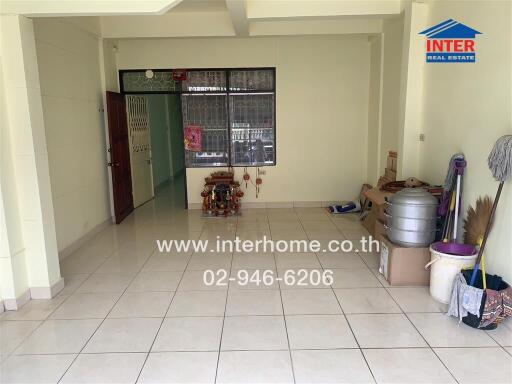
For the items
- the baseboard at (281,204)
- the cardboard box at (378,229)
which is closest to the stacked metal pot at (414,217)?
the cardboard box at (378,229)

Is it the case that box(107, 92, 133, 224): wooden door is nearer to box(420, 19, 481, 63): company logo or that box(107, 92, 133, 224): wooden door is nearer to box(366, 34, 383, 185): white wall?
box(366, 34, 383, 185): white wall

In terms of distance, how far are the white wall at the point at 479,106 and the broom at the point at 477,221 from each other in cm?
7

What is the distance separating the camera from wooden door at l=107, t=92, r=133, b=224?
593 centimetres

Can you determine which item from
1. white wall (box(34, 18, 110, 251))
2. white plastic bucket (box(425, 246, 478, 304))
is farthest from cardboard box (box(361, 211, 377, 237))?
white wall (box(34, 18, 110, 251))

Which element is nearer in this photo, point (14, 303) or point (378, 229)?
point (14, 303)

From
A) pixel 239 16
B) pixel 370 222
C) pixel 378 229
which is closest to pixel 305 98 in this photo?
pixel 239 16

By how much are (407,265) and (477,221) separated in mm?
697

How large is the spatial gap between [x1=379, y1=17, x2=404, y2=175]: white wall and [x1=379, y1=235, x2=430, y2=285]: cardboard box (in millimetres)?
1961

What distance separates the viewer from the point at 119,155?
6.20 meters

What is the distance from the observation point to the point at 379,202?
13.4 feet

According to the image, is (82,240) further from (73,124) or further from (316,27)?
(316,27)

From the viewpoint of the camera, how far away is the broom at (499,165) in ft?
8.96

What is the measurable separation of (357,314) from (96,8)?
3.18m

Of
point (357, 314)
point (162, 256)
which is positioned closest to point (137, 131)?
point (162, 256)
